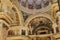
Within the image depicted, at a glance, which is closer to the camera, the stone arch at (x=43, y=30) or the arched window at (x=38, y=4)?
the stone arch at (x=43, y=30)

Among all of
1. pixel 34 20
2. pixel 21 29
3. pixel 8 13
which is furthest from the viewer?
pixel 34 20

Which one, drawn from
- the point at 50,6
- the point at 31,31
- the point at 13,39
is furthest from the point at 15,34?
the point at 50,6

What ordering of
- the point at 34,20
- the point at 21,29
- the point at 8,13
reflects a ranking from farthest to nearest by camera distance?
1. the point at 34,20
2. the point at 21,29
3. the point at 8,13

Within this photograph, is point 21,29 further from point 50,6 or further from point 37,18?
point 50,6

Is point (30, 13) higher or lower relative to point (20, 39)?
higher

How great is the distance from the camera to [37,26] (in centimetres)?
1187

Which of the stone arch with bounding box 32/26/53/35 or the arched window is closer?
the stone arch with bounding box 32/26/53/35

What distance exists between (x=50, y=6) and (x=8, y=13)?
3064mm

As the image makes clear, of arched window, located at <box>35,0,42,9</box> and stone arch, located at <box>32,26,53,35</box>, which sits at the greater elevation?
arched window, located at <box>35,0,42,9</box>

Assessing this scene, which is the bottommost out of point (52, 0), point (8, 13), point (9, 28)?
point (9, 28)

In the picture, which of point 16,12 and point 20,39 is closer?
point 20,39

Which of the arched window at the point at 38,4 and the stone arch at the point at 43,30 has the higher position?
the arched window at the point at 38,4

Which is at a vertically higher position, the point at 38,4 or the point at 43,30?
the point at 38,4

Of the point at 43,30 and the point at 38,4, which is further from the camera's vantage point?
the point at 38,4
